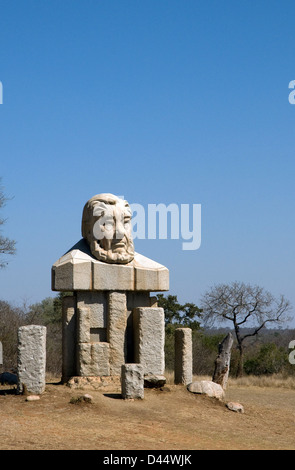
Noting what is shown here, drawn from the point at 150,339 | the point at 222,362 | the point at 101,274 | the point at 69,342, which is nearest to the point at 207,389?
the point at 150,339

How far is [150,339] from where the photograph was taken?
12922 millimetres

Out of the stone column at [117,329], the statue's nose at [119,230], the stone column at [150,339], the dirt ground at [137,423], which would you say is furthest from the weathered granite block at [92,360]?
the statue's nose at [119,230]

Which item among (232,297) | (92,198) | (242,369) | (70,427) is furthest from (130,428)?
(232,297)

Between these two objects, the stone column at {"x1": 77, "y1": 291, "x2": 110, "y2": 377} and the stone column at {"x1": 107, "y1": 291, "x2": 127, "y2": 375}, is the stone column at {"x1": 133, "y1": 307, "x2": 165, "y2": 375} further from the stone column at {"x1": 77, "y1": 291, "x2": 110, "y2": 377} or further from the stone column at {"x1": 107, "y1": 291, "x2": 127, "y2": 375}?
the stone column at {"x1": 77, "y1": 291, "x2": 110, "y2": 377}

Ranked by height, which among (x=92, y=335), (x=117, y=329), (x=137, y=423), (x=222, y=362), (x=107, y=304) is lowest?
(x=137, y=423)

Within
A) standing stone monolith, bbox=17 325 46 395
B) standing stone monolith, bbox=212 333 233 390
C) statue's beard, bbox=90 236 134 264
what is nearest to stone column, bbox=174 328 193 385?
standing stone monolith, bbox=212 333 233 390

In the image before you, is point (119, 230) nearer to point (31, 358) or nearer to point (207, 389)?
point (31, 358)

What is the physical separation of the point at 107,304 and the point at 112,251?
3.54 ft

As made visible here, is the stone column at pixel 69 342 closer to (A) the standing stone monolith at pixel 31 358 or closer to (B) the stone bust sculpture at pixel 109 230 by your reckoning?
(B) the stone bust sculpture at pixel 109 230

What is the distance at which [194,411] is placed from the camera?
11539mm

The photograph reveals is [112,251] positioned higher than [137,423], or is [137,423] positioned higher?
[112,251]

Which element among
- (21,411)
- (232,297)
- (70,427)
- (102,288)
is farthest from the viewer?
(232,297)
